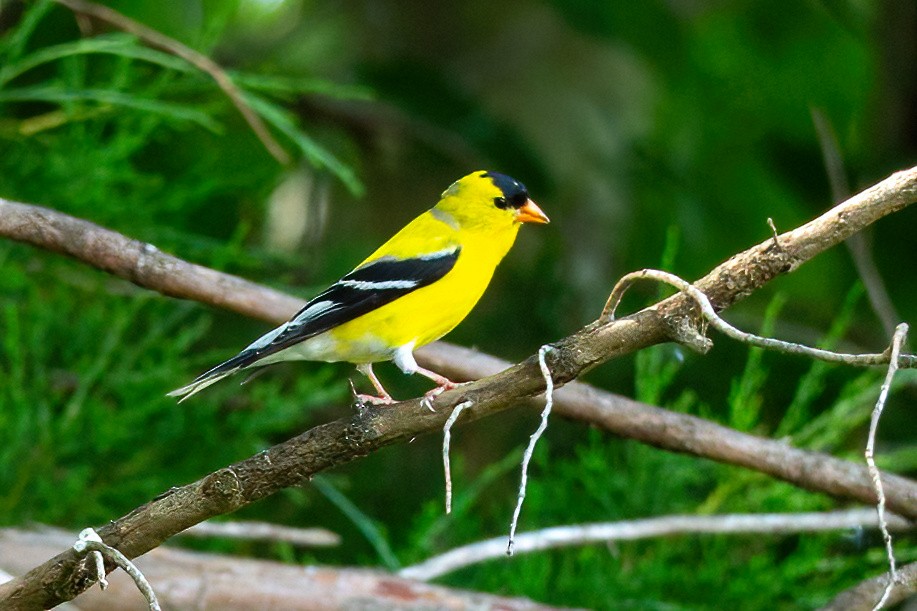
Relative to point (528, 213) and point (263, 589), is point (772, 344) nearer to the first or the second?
point (528, 213)

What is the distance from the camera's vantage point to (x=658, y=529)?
11.5 feet

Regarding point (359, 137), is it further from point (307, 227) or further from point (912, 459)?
point (912, 459)

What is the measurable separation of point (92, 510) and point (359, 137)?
2639mm

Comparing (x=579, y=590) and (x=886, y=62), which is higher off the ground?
(x=886, y=62)

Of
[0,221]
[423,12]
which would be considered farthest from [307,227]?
[0,221]

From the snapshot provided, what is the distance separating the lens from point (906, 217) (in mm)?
5230

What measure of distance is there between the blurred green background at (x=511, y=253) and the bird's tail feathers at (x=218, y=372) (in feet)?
3.14

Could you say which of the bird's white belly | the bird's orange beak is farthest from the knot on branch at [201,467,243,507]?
the bird's orange beak

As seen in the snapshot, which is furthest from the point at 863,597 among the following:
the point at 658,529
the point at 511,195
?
the point at 511,195

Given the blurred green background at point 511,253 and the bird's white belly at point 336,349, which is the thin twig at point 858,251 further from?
the bird's white belly at point 336,349

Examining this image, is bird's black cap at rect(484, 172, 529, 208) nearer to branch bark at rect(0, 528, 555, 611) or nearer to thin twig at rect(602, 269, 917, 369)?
branch bark at rect(0, 528, 555, 611)

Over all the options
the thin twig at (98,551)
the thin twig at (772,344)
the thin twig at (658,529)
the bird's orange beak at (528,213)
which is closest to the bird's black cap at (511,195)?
the bird's orange beak at (528,213)

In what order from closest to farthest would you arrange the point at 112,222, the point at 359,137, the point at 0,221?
the point at 0,221
the point at 112,222
the point at 359,137

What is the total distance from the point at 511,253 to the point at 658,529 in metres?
2.39
